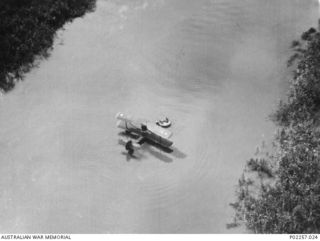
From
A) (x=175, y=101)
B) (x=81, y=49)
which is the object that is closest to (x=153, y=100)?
(x=175, y=101)

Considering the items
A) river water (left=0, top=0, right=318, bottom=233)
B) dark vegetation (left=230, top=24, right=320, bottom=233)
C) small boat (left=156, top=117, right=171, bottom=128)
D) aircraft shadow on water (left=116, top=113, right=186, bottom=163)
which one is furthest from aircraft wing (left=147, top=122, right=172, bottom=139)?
dark vegetation (left=230, top=24, right=320, bottom=233)

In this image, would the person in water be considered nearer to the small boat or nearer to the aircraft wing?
the aircraft wing

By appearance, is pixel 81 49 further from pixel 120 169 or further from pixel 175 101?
pixel 120 169

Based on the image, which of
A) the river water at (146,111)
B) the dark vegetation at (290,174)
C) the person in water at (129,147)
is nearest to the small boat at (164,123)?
the river water at (146,111)

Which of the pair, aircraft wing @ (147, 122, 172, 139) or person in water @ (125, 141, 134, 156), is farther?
aircraft wing @ (147, 122, 172, 139)

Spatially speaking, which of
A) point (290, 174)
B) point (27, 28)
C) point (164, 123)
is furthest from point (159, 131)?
point (27, 28)

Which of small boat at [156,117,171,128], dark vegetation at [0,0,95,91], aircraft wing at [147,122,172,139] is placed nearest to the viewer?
aircraft wing at [147,122,172,139]

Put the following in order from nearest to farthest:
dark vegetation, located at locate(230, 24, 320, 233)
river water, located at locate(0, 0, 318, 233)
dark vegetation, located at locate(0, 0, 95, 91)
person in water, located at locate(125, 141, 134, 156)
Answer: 1. dark vegetation, located at locate(230, 24, 320, 233)
2. river water, located at locate(0, 0, 318, 233)
3. person in water, located at locate(125, 141, 134, 156)
4. dark vegetation, located at locate(0, 0, 95, 91)
